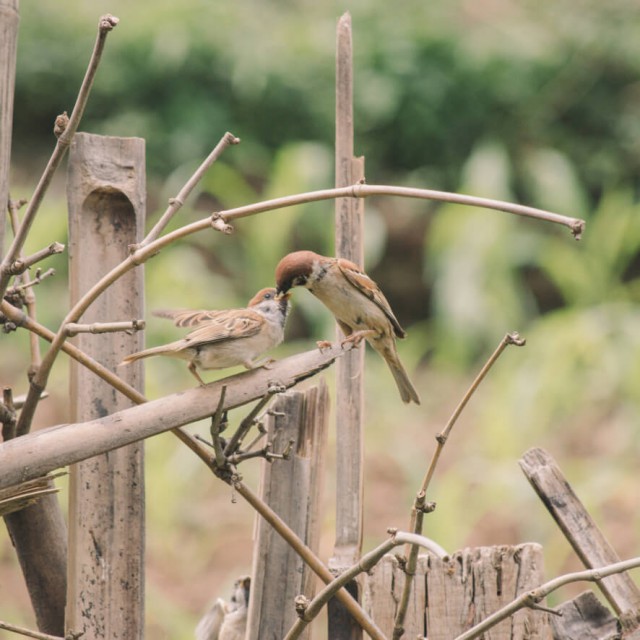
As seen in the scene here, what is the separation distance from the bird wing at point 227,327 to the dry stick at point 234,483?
8.3 inches

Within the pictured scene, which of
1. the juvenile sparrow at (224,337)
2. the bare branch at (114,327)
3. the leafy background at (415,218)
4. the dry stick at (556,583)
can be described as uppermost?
the leafy background at (415,218)

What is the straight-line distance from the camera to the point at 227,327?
6.72 ft

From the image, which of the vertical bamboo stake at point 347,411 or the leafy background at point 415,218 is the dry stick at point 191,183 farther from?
the leafy background at point 415,218

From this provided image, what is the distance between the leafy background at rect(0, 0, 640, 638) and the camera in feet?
15.4

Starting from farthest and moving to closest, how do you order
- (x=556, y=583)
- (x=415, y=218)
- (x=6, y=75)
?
(x=415, y=218) → (x=6, y=75) → (x=556, y=583)

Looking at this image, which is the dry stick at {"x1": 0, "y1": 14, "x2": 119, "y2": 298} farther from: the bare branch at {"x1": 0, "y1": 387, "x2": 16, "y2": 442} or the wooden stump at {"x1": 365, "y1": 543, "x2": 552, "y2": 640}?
the wooden stump at {"x1": 365, "y1": 543, "x2": 552, "y2": 640}

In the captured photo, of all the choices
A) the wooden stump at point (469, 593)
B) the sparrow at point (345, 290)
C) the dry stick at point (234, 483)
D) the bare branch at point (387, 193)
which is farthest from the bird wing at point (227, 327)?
the wooden stump at point (469, 593)

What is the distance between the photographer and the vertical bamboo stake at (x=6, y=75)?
171cm

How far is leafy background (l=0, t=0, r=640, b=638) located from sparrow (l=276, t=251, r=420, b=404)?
1.80 meters

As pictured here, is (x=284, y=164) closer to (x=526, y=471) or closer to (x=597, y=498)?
(x=597, y=498)

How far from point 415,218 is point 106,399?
4.90m

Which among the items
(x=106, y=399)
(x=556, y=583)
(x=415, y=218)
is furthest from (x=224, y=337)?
(x=415, y=218)

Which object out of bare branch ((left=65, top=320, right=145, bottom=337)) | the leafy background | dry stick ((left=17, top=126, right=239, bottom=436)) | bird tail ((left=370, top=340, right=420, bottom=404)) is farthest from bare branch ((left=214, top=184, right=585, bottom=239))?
the leafy background

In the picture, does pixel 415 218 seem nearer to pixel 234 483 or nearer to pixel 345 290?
pixel 345 290
